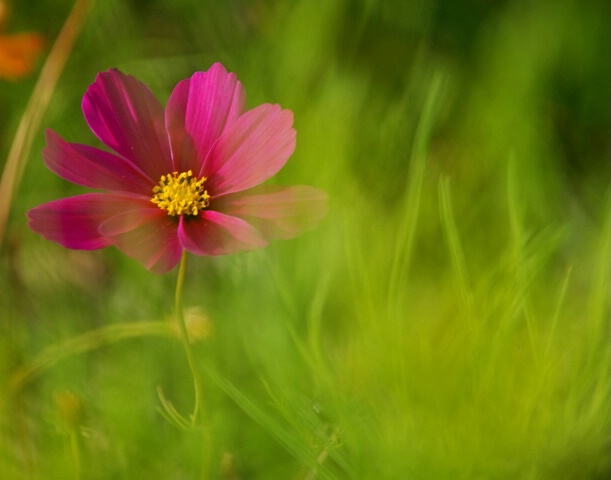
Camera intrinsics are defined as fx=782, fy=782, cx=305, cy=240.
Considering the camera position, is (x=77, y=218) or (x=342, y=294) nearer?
(x=77, y=218)

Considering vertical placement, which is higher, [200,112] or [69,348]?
[200,112]

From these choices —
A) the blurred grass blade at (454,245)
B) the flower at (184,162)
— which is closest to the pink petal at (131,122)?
the flower at (184,162)

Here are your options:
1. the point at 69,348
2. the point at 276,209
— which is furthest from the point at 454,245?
the point at 69,348

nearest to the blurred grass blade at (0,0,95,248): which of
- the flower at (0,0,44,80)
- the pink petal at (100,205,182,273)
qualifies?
the flower at (0,0,44,80)

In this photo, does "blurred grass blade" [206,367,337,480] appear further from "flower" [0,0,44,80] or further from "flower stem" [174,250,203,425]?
"flower" [0,0,44,80]

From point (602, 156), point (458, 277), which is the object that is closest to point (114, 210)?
point (458, 277)

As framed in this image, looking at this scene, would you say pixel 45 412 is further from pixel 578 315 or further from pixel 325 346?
pixel 578 315

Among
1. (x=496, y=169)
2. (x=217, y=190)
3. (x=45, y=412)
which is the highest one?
(x=496, y=169)

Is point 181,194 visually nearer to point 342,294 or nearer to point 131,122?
point 131,122
